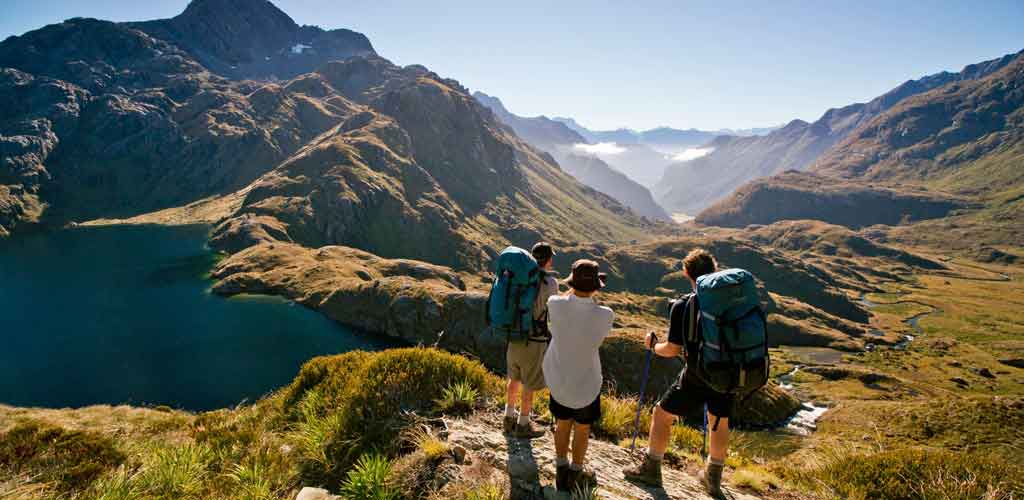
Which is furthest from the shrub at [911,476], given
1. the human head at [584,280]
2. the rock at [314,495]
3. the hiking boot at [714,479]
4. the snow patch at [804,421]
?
the snow patch at [804,421]

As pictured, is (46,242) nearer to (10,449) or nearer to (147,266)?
(147,266)

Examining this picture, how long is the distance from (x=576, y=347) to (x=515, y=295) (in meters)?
2.11

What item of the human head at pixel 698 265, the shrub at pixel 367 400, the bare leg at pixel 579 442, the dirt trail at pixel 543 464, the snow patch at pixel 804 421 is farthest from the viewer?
the snow patch at pixel 804 421

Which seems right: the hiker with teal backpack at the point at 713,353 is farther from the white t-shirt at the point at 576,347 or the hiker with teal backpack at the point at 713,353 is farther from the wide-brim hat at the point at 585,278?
the wide-brim hat at the point at 585,278

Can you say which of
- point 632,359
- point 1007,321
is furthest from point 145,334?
point 1007,321

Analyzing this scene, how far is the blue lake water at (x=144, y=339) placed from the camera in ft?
211

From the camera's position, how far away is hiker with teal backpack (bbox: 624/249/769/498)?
650cm

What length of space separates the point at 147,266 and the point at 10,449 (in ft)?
584

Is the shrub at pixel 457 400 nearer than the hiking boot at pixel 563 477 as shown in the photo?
No

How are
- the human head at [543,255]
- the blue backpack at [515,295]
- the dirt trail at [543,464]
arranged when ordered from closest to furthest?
1. the dirt trail at [543,464]
2. the blue backpack at [515,295]
3. the human head at [543,255]

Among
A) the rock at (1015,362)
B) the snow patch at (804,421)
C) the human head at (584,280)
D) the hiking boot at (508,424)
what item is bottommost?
the rock at (1015,362)

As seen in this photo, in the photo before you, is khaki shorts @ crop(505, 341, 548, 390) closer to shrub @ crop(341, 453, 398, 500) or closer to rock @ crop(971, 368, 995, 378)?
shrub @ crop(341, 453, 398, 500)

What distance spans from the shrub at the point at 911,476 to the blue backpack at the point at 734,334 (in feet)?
12.5

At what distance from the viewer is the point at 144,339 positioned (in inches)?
3337
